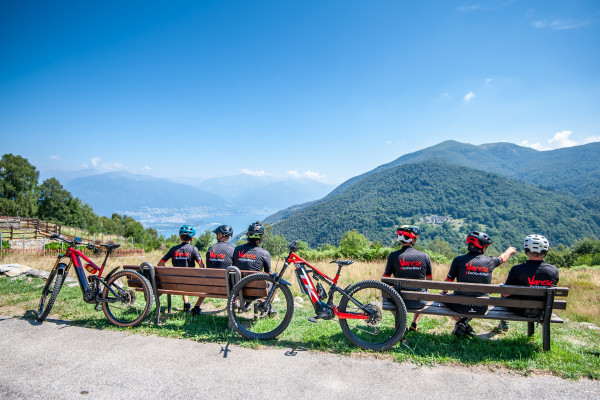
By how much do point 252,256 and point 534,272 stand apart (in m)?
4.72

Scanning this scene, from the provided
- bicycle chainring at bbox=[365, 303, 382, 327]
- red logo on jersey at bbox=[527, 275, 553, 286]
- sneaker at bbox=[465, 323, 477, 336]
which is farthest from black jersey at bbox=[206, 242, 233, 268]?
red logo on jersey at bbox=[527, 275, 553, 286]

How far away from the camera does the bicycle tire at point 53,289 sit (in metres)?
5.69

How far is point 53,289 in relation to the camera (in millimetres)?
5922

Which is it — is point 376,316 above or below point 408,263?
below

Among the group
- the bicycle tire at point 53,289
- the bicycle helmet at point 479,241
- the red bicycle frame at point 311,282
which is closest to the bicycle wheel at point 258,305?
the red bicycle frame at point 311,282

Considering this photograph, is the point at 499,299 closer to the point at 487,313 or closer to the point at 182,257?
the point at 487,313

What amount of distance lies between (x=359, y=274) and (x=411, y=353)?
8839 mm

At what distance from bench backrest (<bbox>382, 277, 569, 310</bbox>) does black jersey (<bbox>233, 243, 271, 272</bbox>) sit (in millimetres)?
2422

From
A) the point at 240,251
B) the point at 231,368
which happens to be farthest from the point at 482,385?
the point at 240,251

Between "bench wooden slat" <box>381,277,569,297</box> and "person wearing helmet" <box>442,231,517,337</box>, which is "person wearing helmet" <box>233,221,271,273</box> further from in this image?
Result: "person wearing helmet" <box>442,231,517,337</box>

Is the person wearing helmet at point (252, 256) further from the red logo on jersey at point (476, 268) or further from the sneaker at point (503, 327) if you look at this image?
the sneaker at point (503, 327)

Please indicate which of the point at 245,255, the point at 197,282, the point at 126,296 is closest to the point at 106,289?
the point at 126,296

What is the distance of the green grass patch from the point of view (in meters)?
4.21

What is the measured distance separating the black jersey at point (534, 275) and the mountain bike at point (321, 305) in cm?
200
